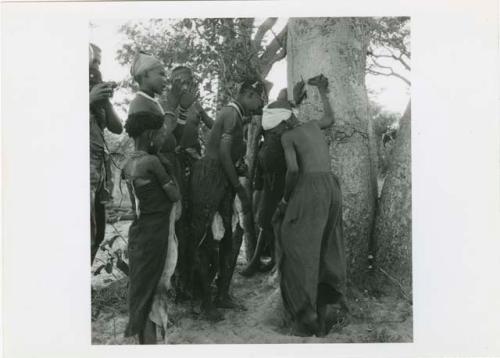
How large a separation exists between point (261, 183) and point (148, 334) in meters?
1.72

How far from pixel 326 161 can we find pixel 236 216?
102 cm

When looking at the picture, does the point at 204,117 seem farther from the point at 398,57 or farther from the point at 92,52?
the point at 398,57

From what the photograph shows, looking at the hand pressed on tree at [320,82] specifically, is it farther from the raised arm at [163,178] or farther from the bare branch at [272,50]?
the raised arm at [163,178]

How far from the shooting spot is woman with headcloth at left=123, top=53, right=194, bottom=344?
5.74 meters

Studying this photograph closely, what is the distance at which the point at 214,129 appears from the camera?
6195 millimetres

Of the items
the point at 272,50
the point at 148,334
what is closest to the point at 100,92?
the point at 272,50

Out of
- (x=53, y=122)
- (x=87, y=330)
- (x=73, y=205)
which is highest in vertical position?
(x=53, y=122)

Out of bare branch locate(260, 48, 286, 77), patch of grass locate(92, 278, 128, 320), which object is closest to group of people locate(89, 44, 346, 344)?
patch of grass locate(92, 278, 128, 320)

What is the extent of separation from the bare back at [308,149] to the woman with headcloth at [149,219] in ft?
3.63

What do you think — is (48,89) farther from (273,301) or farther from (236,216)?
(273,301)

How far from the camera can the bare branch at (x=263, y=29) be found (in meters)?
6.18

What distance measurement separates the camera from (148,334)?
590cm

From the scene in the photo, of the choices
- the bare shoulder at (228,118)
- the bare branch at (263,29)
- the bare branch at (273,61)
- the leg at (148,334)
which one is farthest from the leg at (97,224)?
the bare branch at (263,29)

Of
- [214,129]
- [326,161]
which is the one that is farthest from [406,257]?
[214,129]
